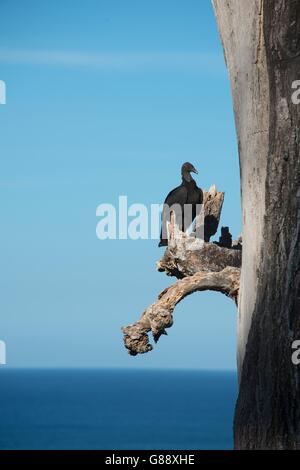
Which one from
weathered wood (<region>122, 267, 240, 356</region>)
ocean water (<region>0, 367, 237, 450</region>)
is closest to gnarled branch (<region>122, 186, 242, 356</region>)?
weathered wood (<region>122, 267, 240, 356</region>)

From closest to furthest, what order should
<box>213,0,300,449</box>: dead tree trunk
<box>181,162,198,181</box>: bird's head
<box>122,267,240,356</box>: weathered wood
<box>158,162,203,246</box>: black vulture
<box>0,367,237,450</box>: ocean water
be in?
<box>213,0,300,449</box>: dead tree trunk → <box>122,267,240,356</box>: weathered wood → <box>158,162,203,246</box>: black vulture → <box>181,162,198,181</box>: bird's head → <box>0,367,237,450</box>: ocean water

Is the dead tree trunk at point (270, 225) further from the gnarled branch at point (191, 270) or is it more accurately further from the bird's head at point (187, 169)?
the bird's head at point (187, 169)

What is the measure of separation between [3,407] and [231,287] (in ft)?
421

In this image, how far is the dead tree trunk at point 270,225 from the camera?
7.39 meters

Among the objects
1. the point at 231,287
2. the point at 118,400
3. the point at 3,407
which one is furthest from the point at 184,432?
the point at 231,287

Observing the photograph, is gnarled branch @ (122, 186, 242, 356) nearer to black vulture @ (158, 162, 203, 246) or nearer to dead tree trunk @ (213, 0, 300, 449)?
dead tree trunk @ (213, 0, 300, 449)

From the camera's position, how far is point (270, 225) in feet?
25.0

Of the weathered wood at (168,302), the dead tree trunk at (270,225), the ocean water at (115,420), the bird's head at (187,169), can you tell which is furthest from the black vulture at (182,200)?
the ocean water at (115,420)

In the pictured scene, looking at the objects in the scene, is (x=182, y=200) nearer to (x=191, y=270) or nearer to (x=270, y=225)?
(x=191, y=270)


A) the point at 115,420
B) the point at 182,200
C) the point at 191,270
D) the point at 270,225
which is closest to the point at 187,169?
the point at 182,200

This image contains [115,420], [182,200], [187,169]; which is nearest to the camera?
[182,200]

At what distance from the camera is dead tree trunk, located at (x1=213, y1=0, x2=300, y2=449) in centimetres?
739

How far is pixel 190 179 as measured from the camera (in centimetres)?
1268
